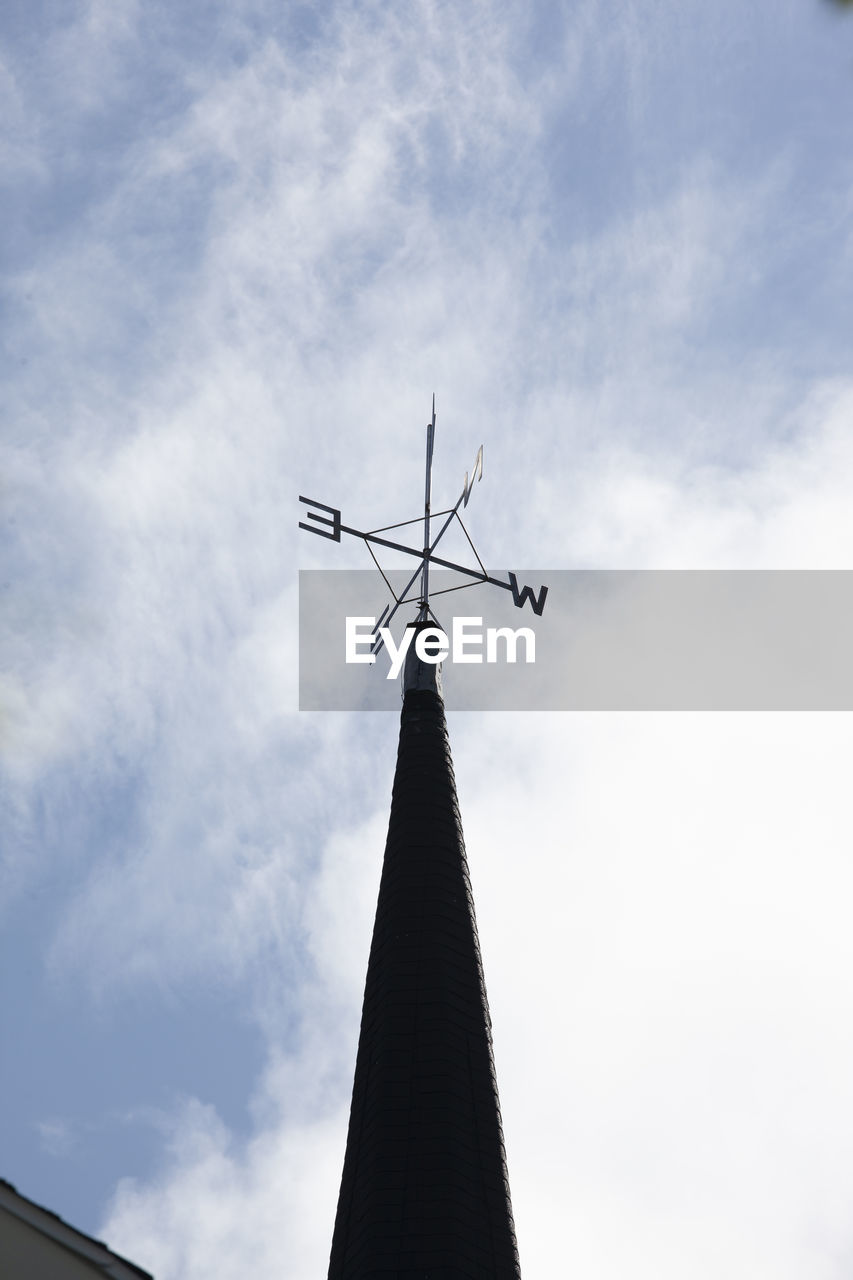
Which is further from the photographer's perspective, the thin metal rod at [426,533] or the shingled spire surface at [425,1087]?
the thin metal rod at [426,533]

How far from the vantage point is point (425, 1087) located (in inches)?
485

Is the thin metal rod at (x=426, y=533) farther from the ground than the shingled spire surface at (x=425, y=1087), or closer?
farther from the ground

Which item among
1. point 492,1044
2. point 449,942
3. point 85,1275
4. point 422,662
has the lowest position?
point 85,1275

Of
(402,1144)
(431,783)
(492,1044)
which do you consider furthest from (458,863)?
(402,1144)

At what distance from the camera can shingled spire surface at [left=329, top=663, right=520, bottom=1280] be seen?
37.2ft

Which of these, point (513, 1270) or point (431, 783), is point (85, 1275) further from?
point (431, 783)

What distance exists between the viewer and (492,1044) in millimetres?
13148

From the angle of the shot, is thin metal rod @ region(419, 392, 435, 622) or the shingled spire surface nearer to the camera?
the shingled spire surface

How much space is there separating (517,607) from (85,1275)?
11.4 metres

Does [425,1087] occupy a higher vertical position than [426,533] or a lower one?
lower

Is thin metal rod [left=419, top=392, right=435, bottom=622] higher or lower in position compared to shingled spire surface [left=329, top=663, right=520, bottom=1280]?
higher

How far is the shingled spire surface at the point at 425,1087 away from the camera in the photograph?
11352 mm

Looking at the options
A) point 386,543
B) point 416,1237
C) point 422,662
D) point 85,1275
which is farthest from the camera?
point 386,543

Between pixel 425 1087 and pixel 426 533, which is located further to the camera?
→ pixel 426 533
